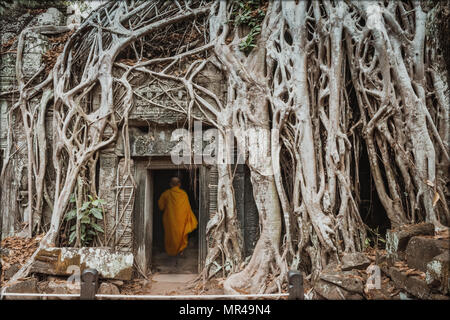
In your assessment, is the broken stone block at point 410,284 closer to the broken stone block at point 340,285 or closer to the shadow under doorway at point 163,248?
the broken stone block at point 340,285

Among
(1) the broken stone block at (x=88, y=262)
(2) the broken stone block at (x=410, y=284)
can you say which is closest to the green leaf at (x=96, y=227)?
(1) the broken stone block at (x=88, y=262)

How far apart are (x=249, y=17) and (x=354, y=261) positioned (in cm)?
274

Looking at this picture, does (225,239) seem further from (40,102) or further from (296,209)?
(40,102)

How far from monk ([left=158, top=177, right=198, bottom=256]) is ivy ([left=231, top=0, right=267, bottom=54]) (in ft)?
7.62

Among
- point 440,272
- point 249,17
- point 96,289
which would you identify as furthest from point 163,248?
point 440,272

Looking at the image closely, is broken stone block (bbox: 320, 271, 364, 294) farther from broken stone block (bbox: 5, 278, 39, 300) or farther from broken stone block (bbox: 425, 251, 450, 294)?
broken stone block (bbox: 5, 278, 39, 300)

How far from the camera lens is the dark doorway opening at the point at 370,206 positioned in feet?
9.12

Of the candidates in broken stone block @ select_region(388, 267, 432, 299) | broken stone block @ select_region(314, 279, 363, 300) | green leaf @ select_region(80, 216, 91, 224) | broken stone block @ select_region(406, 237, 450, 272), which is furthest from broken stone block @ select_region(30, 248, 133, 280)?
broken stone block @ select_region(406, 237, 450, 272)

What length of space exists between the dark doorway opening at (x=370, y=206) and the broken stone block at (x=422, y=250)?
594 mm

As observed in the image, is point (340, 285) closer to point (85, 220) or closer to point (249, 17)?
point (85, 220)

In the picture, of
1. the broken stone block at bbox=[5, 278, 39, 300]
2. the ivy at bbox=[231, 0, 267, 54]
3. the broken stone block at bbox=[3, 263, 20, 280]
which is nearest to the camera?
the broken stone block at bbox=[5, 278, 39, 300]

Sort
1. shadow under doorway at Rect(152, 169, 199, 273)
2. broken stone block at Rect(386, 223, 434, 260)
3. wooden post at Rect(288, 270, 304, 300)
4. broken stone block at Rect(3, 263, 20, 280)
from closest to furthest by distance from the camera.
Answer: wooden post at Rect(288, 270, 304, 300), broken stone block at Rect(386, 223, 434, 260), broken stone block at Rect(3, 263, 20, 280), shadow under doorway at Rect(152, 169, 199, 273)

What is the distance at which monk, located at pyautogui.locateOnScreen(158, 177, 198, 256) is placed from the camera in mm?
3953

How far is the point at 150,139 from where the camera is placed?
3068 mm
